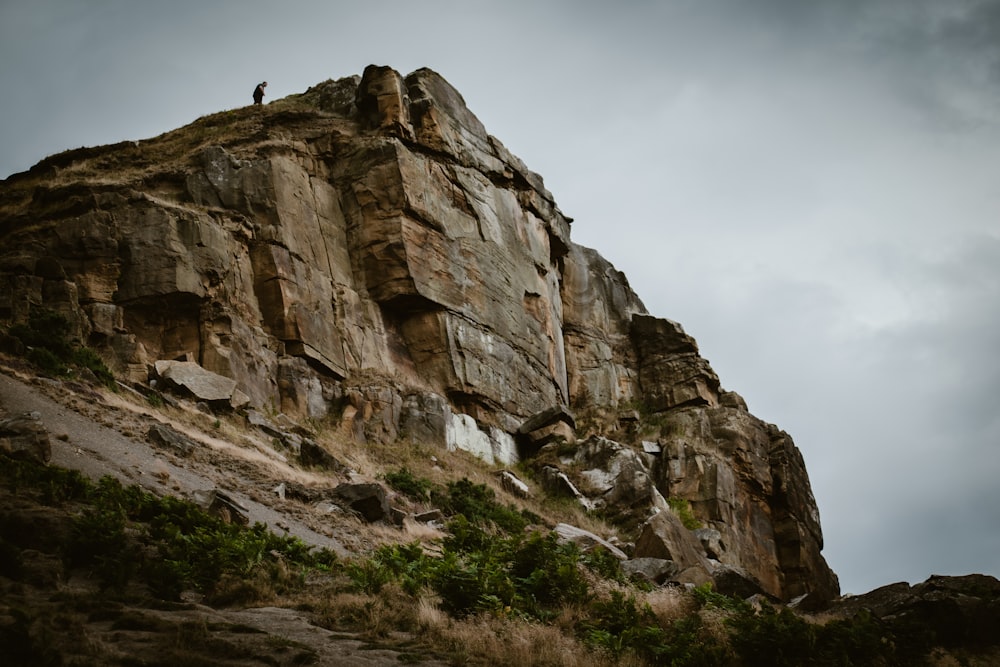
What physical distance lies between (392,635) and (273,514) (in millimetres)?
7183

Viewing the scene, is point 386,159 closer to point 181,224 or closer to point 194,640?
point 181,224

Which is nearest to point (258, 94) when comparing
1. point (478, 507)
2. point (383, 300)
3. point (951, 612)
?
point (383, 300)

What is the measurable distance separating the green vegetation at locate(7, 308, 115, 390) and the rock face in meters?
0.85

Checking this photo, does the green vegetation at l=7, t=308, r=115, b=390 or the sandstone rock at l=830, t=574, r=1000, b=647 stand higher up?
the green vegetation at l=7, t=308, r=115, b=390

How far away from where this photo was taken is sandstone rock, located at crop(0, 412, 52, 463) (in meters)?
13.5

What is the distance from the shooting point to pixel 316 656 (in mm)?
8719

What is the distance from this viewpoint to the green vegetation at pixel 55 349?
20266 millimetres

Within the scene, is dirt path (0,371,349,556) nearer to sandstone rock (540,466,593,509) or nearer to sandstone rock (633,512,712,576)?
sandstone rock (633,512,712,576)

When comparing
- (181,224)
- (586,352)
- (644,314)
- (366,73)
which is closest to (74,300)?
(181,224)

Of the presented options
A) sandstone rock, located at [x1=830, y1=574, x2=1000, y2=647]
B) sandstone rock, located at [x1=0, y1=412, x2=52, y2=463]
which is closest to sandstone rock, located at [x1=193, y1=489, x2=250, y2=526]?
sandstone rock, located at [x1=0, y1=412, x2=52, y2=463]

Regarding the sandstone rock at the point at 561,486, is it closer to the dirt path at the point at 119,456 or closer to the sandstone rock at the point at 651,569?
the sandstone rock at the point at 651,569

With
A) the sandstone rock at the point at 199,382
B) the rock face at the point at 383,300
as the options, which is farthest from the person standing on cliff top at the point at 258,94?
the sandstone rock at the point at 199,382

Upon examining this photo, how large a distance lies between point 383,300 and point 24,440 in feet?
60.4

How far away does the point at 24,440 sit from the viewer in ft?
45.2
